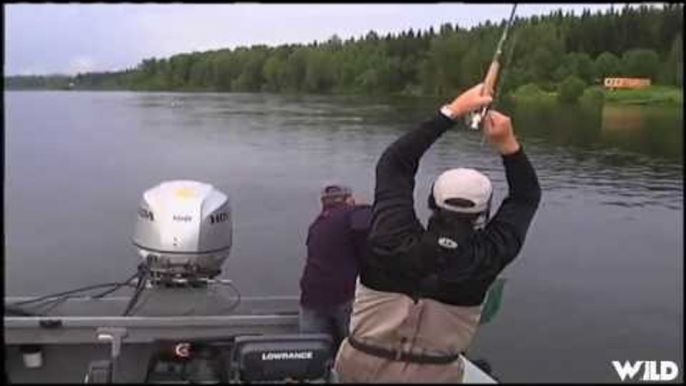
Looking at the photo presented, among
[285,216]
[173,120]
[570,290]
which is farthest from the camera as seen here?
[173,120]

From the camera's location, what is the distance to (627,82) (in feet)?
20.8

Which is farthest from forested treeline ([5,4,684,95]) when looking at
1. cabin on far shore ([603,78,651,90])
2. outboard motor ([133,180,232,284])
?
outboard motor ([133,180,232,284])

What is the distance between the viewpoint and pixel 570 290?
1334cm

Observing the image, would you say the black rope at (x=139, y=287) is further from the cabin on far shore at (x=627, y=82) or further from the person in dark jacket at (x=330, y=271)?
the cabin on far shore at (x=627, y=82)

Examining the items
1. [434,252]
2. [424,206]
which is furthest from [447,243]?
[424,206]

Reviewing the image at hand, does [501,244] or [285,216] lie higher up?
[501,244]

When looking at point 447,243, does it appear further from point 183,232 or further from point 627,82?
point 627,82

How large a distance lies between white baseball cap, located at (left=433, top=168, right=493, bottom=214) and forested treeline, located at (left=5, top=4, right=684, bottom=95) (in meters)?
0.70

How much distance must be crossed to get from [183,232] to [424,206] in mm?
13217

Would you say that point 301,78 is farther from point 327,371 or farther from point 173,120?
point 173,120

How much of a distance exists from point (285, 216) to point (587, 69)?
458 inches

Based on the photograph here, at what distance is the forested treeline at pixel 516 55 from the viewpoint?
4.19 metres

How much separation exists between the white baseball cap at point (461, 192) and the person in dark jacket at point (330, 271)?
2.17 metres

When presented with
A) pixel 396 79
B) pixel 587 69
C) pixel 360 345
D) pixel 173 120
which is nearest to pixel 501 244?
pixel 360 345
